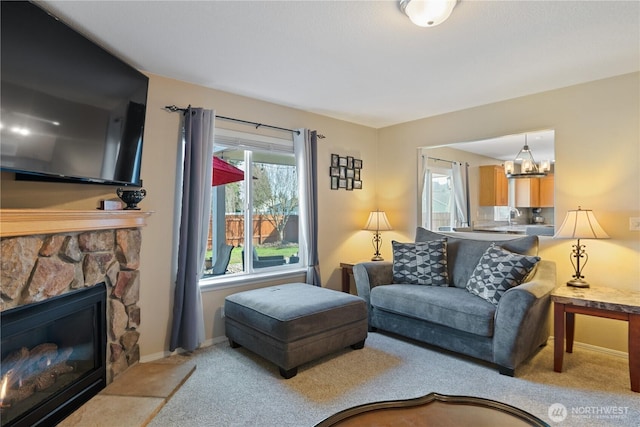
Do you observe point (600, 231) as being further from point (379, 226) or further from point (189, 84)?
point (189, 84)

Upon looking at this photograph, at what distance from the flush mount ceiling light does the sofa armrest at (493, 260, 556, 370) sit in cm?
191

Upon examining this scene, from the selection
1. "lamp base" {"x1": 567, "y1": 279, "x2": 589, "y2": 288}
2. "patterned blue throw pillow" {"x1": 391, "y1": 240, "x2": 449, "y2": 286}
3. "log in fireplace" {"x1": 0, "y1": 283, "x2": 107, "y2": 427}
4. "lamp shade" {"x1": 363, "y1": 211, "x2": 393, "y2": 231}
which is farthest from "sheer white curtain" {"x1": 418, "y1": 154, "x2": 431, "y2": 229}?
"log in fireplace" {"x1": 0, "y1": 283, "x2": 107, "y2": 427}

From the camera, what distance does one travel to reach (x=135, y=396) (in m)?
2.20

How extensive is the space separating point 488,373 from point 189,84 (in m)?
3.40

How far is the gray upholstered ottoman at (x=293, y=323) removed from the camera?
2508mm

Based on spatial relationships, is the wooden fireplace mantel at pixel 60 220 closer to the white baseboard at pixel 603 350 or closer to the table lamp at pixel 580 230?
the table lamp at pixel 580 230

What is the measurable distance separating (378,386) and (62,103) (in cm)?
262

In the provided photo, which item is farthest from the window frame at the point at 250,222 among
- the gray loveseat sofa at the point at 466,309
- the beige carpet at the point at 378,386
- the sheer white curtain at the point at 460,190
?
the sheer white curtain at the point at 460,190

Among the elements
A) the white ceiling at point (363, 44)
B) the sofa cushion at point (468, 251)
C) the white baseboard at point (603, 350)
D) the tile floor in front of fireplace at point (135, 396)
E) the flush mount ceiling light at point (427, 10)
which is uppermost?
the white ceiling at point (363, 44)

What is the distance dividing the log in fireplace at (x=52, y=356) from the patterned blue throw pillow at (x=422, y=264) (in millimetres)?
2559

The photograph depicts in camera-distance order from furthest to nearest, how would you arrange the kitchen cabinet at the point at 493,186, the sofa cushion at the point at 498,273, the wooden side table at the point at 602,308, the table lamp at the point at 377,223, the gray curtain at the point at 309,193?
the table lamp at the point at 377,223, the kitchen cabinet at the point at 493,186, the gray curtain at the point at 309,193, the sofa cushion at the point at 498,273, the wooden side table at the point at 602,308

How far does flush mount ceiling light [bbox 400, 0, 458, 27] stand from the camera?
71.1 inches

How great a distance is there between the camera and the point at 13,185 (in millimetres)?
2115

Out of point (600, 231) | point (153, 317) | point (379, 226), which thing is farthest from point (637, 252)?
point (153, 317)
